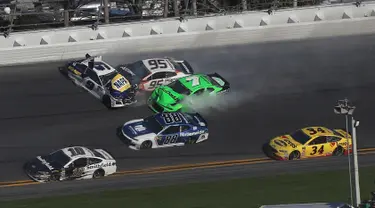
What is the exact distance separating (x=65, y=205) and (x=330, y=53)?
16.4m

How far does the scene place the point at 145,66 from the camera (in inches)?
1288

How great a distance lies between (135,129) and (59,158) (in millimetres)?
3256

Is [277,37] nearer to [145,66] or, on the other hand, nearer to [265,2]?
[265,2]

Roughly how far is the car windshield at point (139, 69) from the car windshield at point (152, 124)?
376 centimetres

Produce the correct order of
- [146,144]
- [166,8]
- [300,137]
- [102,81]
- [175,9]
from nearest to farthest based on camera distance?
[300,137], [146,144], [102,81], [166,8], [175,9]

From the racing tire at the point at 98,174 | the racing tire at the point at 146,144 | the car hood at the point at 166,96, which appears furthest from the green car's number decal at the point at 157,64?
the racing tire at the point at 98,174

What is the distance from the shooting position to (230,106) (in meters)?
31.3

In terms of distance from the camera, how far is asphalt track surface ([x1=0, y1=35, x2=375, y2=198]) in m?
27.9

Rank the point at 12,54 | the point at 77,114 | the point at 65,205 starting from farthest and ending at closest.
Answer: the point at 12,54 < the point at 77,114 < the point at 65,205

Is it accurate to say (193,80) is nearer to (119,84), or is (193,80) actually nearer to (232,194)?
(119,84)

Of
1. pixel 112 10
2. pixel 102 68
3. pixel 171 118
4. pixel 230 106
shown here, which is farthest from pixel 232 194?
pixel 112 10

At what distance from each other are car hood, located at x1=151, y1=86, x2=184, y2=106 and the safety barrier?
205 inches

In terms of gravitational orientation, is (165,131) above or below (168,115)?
below

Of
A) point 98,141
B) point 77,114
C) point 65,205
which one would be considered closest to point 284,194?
point 65,205
